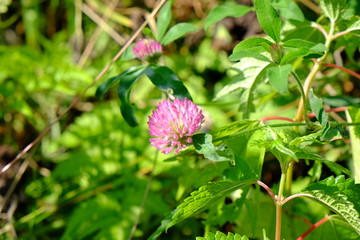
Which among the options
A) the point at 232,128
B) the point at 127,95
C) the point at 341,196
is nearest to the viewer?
the point at 341,196

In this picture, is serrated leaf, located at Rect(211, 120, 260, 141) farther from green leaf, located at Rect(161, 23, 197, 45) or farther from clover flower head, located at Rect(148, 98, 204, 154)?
green leaf, located at Rect(161, 23, 197, 45)

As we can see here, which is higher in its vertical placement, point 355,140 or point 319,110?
point 319,110

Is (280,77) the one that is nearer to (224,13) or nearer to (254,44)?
(254,44)

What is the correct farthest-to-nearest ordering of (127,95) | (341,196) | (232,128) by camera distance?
(127,95), (232,128), (341,196)

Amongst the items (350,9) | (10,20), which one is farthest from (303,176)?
(10,20)

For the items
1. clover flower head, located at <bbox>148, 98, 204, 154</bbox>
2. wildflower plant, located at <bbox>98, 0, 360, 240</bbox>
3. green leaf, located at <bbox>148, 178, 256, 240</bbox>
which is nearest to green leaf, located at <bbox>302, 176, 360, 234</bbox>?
wildflower plant, located at <bbox>98, 0, 360, 240</bbox>

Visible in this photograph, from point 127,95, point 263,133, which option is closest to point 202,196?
point 263,133

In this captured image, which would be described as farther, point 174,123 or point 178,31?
point 178,31
